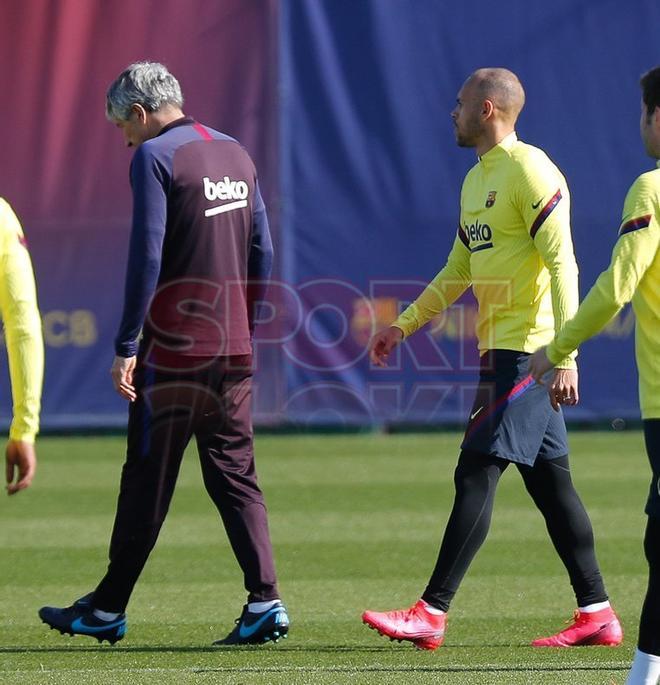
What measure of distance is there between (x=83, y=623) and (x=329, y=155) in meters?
8.13

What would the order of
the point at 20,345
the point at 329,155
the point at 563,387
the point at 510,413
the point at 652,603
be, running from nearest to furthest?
the point at 20,345
the point at 652,603
the point at 563,387
the point at 510,413
the point at 329,155

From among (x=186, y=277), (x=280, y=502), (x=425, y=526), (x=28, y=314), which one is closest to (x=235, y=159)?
(x=186, y=277)

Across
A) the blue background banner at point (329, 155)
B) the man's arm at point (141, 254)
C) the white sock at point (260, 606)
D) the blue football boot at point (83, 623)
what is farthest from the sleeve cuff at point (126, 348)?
the blue background banner at point (329, 155)

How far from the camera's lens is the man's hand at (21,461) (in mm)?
3814

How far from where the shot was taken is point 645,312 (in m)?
3.98

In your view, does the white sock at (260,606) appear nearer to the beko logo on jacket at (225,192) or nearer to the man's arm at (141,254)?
the man's arm at (141,254)

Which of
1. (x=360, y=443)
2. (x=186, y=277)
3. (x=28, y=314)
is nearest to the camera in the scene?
(x=28, y=314)

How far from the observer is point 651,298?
396 centimetres

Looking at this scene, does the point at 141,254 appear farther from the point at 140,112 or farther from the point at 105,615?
the point at 105,615

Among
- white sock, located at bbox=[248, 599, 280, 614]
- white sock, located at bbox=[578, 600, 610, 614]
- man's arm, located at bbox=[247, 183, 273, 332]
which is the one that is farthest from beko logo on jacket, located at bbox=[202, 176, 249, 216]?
white sock, located at bbox=[578, 600, 610, 614]

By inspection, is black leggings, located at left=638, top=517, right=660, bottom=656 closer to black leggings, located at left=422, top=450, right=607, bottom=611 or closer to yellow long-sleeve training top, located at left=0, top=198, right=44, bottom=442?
black leggings, located at left=422, top=450, right=607, bottom=611

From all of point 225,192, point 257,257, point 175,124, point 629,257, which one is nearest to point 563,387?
point 629,257

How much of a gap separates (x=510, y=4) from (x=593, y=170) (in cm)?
160

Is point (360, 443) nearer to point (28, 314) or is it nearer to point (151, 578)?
point (151, 578)
